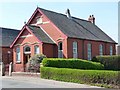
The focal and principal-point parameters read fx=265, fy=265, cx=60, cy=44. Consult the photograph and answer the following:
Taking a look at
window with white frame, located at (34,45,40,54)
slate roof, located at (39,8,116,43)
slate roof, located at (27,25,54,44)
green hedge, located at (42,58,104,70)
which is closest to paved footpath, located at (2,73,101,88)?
green hedge, located at (42,58,104,70)

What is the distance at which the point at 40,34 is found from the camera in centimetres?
3556

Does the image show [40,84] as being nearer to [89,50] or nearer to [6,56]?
[89,50]

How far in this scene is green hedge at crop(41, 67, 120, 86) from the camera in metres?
19.5

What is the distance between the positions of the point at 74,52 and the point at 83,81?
14.9 meters

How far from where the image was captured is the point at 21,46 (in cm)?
3606

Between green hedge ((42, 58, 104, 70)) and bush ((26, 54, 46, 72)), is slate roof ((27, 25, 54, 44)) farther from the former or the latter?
green hedge ((42, 58, 104, 70))

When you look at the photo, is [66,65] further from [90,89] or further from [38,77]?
[90,89]

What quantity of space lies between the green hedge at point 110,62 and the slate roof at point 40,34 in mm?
7202

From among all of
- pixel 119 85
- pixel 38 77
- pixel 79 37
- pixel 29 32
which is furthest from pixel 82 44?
pixel 119 85

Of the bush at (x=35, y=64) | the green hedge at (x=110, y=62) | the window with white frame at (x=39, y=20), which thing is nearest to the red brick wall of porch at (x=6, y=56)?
the window with white frame at (x=39, y=20)

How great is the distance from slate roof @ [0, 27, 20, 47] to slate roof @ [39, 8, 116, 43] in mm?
11928

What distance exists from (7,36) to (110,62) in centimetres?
2215

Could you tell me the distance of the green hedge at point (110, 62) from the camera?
36.1 m

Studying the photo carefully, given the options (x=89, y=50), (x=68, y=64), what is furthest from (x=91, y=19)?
(x=68, y=64)
